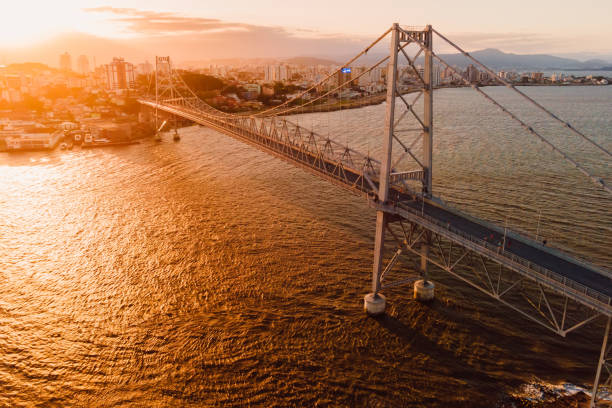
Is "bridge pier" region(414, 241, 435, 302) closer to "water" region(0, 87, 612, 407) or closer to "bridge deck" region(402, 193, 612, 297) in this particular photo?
"water" region(0, 87, 612, 407)

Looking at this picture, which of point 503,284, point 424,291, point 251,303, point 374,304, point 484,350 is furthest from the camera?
point 503,284

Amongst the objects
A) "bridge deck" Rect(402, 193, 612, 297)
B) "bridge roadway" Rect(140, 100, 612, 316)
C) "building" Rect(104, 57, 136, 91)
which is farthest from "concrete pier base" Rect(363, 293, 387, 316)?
"building" Rect(104, 57, 136, 91)

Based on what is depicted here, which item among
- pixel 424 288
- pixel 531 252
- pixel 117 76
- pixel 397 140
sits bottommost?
pixel 424 288

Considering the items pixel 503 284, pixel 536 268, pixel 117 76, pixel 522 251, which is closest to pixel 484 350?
pixel 522 251

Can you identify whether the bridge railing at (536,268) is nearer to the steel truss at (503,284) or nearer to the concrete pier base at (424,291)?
the steel truss at (503,284)

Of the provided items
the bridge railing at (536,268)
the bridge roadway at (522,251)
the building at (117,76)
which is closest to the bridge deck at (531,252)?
the bridge roadway at (522,251)

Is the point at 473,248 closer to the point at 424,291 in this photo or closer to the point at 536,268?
the point at 536,268
